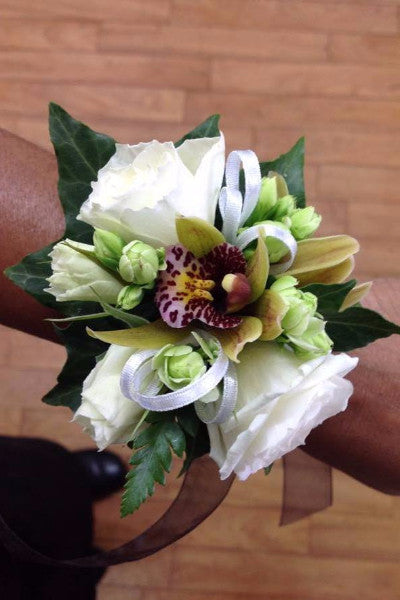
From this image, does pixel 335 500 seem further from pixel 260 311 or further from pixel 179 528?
pixel 260 311

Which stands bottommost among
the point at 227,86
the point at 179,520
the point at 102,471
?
the point at 102,471

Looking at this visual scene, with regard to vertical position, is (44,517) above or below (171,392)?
below

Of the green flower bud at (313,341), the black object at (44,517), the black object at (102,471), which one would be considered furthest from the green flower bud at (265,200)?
the black object at (102,471)

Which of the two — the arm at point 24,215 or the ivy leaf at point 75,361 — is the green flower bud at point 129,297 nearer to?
the ivy leaf at point 75,361

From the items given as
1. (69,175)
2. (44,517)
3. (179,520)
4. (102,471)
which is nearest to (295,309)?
(69,175)

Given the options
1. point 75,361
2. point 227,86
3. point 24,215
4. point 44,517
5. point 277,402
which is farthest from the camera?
point 227,86

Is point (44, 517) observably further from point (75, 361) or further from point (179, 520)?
point (75, 361)
